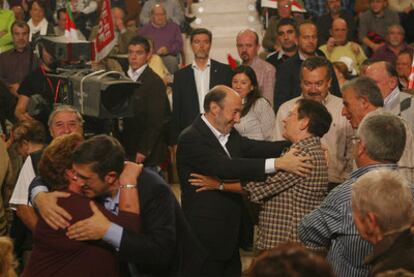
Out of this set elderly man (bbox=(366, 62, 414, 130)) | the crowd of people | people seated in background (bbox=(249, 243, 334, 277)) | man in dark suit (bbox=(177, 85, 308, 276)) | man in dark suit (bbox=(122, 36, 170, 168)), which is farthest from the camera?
man in dark suit (bbox=(122, 36, 170, 168))

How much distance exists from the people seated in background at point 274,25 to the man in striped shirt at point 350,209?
6.69 metres

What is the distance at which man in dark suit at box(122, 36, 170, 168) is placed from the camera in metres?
7.87

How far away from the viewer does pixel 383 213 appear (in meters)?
3.46

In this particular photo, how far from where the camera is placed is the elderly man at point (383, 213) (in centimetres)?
341

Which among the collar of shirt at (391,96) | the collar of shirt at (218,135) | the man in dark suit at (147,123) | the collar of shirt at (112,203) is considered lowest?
the man in dark suit at (147,123)

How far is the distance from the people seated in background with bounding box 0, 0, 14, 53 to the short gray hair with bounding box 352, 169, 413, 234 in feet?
26.7

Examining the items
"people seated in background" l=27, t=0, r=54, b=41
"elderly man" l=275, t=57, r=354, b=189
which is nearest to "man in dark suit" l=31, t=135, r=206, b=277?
"elderly man" l=275, t=57, r=354, b=189

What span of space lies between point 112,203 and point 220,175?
1184mm

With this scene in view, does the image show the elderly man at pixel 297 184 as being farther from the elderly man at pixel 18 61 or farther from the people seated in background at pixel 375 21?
the people seated in background at pixel 375 21

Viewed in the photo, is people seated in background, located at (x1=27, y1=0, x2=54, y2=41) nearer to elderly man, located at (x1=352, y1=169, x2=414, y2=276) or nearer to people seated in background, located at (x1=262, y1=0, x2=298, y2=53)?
people seated in background, located at (x1=262, y1=0, x2=298, y2=53)

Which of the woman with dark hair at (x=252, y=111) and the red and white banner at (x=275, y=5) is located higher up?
the red and white banner at (x=275, y=5)

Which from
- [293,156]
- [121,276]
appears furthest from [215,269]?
[121,276]

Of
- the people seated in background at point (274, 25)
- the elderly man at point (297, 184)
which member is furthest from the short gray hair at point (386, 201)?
the people seated in background at point (274, 25)

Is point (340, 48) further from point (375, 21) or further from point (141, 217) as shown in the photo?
point (141, 217)
